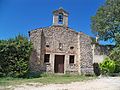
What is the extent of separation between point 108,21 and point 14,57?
1119 cm

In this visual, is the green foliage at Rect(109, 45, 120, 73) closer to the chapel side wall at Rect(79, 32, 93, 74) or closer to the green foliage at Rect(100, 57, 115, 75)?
the green foliage at Rect(100, 57, 115, 75)

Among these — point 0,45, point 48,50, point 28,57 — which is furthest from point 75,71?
point 0,45

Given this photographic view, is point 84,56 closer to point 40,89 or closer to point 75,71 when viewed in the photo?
point 75,71

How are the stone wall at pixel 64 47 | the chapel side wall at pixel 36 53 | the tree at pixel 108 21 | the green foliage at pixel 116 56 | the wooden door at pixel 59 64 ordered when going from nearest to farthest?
the chapel side wall at pixel 36 53
the stone wall at pixel 64 47
the green foliage at pixel 116 56
the wooden door at pixel 59 64
the tree at pixel 108 21

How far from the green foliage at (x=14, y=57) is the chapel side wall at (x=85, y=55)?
19.0 feet

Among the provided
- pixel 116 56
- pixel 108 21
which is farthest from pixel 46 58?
pixel 108 21

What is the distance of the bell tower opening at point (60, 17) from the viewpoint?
78.9 feet

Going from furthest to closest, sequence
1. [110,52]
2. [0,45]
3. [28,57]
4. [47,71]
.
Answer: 1. [110,52]
2. [47,71]
3. [28,57]
4. [0,45]

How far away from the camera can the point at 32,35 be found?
76.7ft

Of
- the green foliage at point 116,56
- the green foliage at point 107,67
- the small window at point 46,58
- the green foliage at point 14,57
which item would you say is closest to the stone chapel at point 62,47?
the small window at point 46,58

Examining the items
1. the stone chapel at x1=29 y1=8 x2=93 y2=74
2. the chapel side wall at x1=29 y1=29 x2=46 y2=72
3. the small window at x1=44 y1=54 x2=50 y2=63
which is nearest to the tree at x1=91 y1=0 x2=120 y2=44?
the stone chapel at x1=29 y1=8 x2=93 y2=74

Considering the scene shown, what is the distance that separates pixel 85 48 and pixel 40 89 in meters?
12.5

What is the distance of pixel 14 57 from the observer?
20.9 m

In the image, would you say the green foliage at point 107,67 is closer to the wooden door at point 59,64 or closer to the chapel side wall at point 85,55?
the chapel side wall at point 85,55
